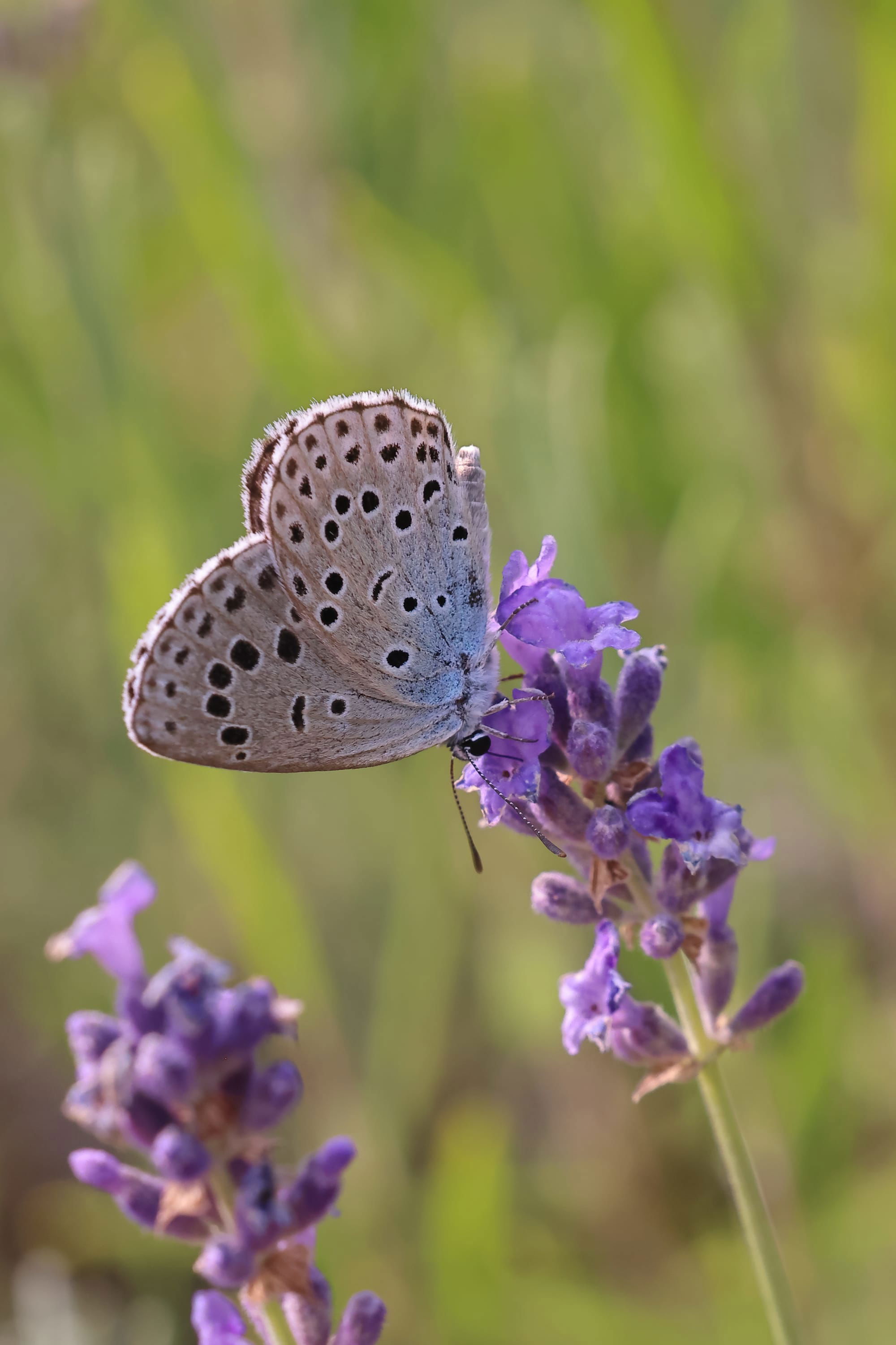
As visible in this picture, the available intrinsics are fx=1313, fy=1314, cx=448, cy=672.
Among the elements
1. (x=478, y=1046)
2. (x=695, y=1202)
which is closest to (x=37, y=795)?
(x=478, y=1046)

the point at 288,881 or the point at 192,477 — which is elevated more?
the point at 192,477

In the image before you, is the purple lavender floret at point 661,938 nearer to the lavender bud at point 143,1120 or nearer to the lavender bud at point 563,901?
the lavender bud at point 563,901

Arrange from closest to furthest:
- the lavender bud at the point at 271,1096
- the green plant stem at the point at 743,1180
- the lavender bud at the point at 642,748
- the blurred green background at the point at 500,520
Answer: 1. the green plant stem at the point at 743,1180
2. the lavender bud at the point at 271,1096
3. the lavender bud at the point at 642,748
4. the blurred green background at the point at 500,520

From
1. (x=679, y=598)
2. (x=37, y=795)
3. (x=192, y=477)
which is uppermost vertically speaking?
(x=192, y=477)

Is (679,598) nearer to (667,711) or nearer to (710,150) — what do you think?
(667,711)

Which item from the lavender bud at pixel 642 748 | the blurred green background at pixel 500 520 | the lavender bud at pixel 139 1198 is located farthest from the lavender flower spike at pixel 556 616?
the blurred green background at pixel 500 520

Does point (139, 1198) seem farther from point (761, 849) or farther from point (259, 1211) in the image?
point (761, 849)

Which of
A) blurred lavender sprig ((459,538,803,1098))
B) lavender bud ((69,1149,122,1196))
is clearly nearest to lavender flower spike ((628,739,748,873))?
blurred lavender sprig ((459,538,803,1098))
